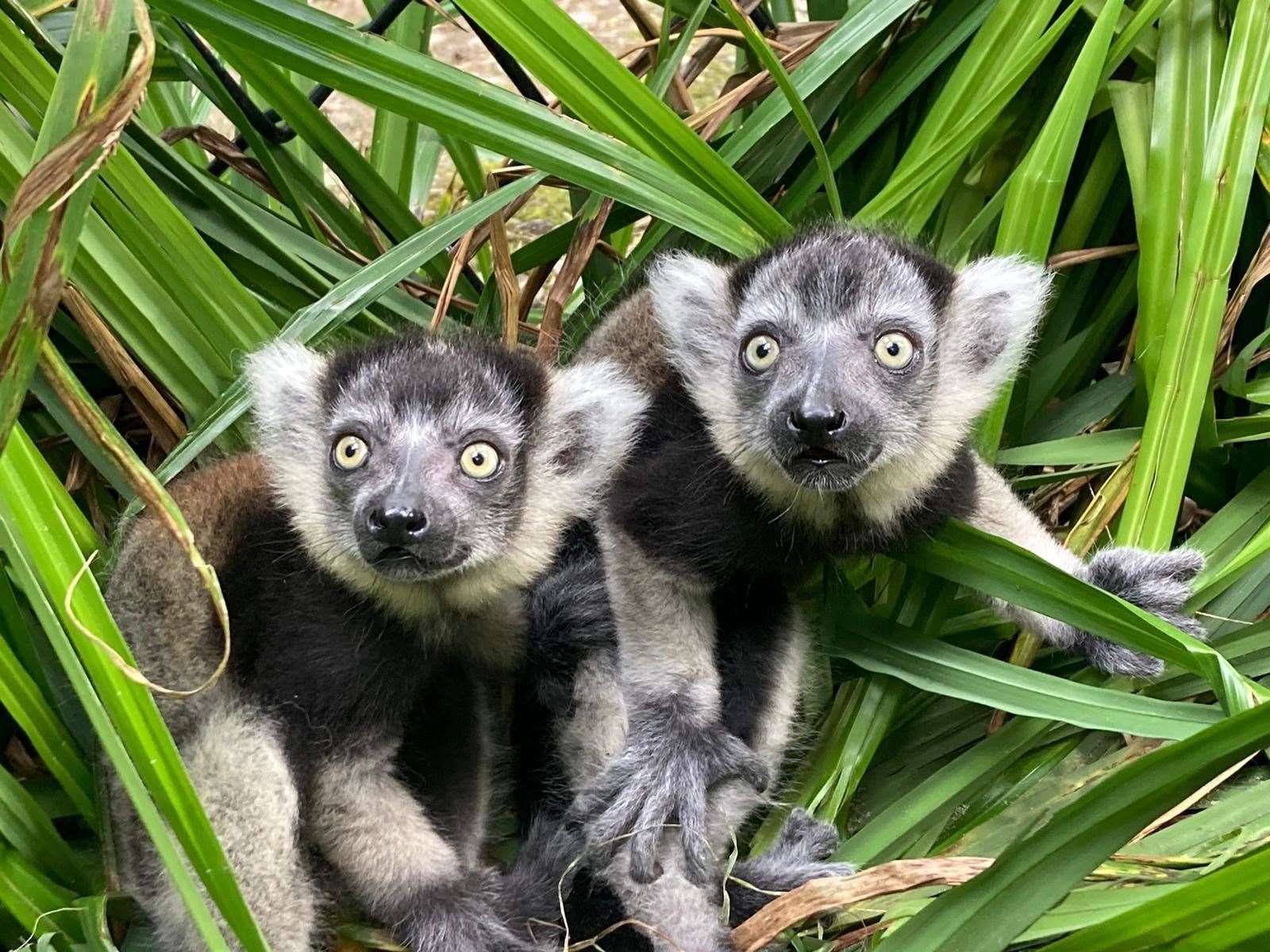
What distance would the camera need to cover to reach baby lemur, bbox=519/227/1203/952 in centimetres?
308

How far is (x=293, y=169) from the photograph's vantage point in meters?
4.09

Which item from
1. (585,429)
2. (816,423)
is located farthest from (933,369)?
(585,429)

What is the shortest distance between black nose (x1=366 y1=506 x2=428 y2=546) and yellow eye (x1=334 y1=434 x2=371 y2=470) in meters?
0.28

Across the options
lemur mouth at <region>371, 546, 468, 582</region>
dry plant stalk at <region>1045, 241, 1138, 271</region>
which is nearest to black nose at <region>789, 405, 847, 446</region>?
lemur mouth at <region>371, 546, 468, 582</region>

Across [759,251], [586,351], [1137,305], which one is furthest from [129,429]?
[1137,305]

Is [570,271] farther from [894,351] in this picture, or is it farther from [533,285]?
[894,351]

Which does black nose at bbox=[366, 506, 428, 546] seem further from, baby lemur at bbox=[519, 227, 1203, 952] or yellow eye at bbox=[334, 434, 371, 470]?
baby lemur at bbox=[519, 227, 1203, 952]

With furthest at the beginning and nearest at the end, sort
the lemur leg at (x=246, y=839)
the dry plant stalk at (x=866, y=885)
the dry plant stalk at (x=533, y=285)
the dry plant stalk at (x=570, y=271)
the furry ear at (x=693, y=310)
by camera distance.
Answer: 1. the dry plant stalk at (x=533, y=285)
2. the dry plant stalk at (x=570, y=271)
3. the furry ear at (x=693, y=310)
4. the lemur leg at (x=246, y=839)
5. the dry plant stalk at (x=866, y=885)

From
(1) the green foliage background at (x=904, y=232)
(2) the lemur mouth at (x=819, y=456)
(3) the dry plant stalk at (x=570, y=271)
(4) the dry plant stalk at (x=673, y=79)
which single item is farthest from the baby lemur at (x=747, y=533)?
(4) the dry plant stalk at (x=673, y=79)

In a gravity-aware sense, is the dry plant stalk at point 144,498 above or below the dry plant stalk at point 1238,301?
below

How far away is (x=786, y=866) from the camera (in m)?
3.06

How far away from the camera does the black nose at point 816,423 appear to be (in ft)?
9.93

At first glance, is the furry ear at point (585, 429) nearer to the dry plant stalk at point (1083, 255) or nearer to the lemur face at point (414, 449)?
the lemur face at point (414, 449)

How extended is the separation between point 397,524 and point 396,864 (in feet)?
2.56
